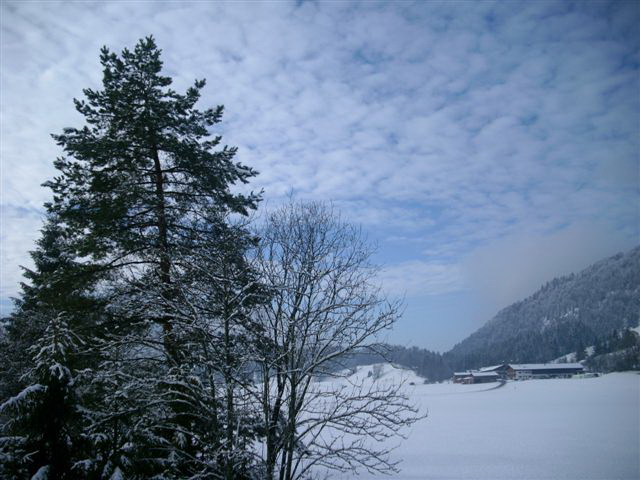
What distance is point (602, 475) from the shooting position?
2083cm

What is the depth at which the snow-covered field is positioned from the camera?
2259cm

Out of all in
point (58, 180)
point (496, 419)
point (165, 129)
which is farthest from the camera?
point (496, 419)

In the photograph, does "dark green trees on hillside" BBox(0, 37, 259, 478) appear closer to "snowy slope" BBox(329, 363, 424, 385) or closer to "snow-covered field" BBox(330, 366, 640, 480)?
Result: "snowy slope" BBox(329, 363, 424, 385)

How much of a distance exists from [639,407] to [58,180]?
62476 mm

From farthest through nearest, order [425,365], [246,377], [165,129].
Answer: [425,365]
[165,129]
[246,377]

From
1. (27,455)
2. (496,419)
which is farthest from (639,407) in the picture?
(27,455)

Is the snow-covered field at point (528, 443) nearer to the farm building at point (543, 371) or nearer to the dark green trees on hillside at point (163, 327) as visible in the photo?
the dark green trees on hillside at point (163, 327)

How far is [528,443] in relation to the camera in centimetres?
3109

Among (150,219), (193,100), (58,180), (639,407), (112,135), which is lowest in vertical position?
(639,407)

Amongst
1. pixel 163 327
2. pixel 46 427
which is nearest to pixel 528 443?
pixel 163 327

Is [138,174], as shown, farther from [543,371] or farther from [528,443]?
[543,371]

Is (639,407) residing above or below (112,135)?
below

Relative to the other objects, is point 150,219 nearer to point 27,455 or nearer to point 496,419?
point 27,455

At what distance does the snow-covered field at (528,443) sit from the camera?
74.1 feet
